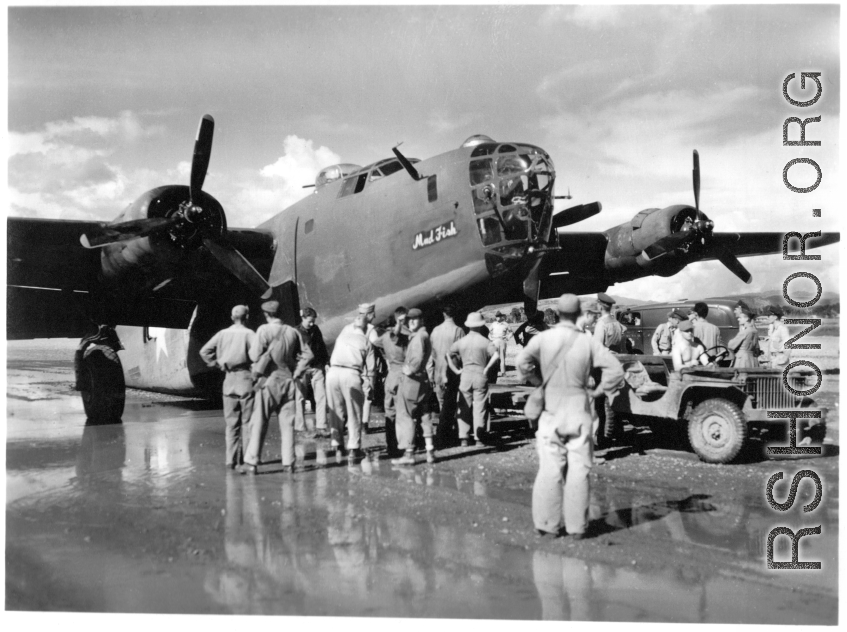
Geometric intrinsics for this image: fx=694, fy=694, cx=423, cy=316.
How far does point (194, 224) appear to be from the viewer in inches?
429

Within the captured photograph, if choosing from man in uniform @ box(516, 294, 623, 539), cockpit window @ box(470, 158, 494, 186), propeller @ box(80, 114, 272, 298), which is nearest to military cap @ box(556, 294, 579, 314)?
man in uniform @ box(516, 294, 623, 539)

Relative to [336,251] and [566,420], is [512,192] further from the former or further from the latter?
[566,420]

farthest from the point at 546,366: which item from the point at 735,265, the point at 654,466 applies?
the point at 735,265

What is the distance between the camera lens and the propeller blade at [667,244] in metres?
12.8

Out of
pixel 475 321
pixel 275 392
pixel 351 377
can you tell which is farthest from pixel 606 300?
pixel 275 392

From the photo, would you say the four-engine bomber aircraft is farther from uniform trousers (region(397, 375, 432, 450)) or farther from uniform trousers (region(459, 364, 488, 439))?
uniform trousers (region(397, 375, 432, 450))

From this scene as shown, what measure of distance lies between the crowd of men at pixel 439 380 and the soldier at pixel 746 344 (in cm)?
1

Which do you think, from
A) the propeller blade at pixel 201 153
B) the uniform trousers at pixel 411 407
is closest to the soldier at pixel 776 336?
the uniform trousers at pixel 411 407

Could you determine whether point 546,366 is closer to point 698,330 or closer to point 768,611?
point 768,611

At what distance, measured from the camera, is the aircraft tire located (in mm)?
11727

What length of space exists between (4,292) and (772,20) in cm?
920

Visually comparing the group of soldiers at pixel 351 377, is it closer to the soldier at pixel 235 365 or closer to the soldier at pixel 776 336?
the soldier at pixel 235 365

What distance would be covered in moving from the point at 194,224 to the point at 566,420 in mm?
7602

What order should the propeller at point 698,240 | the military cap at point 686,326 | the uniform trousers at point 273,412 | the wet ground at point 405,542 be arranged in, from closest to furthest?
the wet ground at point 405,542
the uniform trousers at point 273,412
the military cap at point 686,326
the propeller at point 698,240
